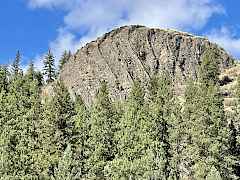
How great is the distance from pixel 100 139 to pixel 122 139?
4.46 meters

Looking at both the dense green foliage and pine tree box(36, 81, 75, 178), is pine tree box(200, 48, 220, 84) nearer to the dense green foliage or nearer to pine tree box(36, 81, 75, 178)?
the dense green foliage

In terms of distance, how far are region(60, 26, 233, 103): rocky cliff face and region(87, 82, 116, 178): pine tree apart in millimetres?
50773

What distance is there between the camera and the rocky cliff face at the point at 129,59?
11778cm

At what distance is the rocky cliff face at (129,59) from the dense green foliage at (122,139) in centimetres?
4936

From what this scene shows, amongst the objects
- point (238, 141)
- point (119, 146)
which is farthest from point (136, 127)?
point (238, 141)

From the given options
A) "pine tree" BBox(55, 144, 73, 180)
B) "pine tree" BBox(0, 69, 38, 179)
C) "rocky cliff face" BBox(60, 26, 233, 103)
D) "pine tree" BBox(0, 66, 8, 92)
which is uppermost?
"rocky cliff face" BBox(60, 26, 233, 103)

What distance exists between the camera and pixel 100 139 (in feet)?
195

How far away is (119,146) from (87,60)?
223 feet

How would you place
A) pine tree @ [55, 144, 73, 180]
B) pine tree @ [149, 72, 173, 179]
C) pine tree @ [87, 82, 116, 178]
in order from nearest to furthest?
pine tree @ [55, 144, 73, 180], pine tree @ [87, 82, 116, 178], pine tree @ [149, 72, 173, 179]

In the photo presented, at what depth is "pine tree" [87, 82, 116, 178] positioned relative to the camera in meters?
55.5

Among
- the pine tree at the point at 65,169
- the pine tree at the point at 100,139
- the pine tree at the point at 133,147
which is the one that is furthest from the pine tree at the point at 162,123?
the pine tree at the point at 65,169

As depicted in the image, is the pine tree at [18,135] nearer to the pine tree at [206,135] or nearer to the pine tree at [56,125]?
the pine tree at [56,125]

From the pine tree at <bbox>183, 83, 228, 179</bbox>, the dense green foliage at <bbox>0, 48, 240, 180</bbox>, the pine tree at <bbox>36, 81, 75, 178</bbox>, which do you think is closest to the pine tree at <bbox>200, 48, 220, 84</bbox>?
the dense green foliage at <bbox>0, 48, 240, 180</bbox>

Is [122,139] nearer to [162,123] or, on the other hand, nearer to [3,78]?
[162,123]
